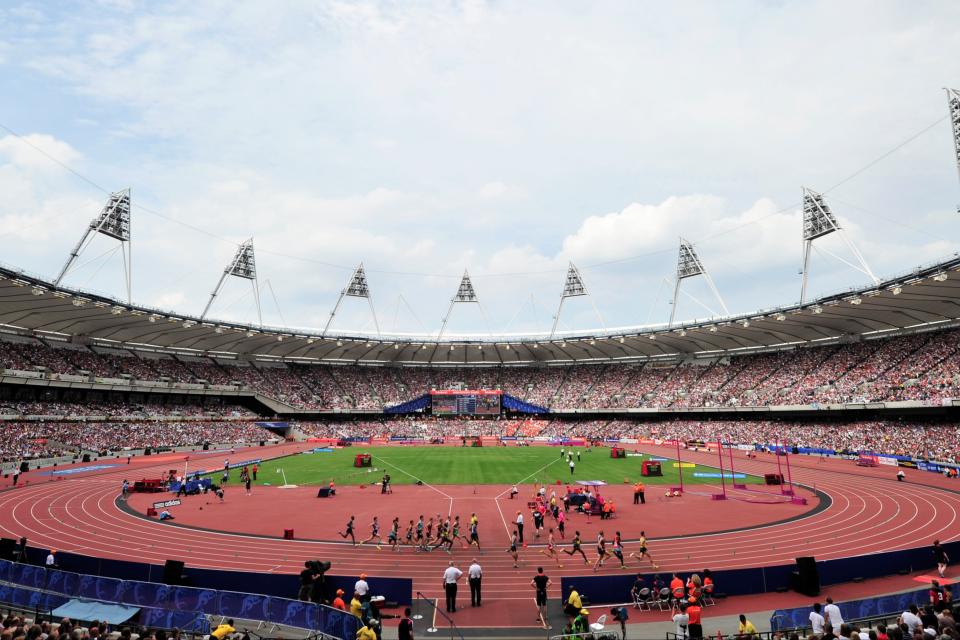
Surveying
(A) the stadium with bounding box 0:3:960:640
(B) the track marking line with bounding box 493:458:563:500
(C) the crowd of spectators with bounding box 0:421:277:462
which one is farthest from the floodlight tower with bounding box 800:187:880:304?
(C) the crowd of spectators with bounding box 0:421:277:462

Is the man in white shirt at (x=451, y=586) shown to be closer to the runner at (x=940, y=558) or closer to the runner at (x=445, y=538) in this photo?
the runner at (x=445, y=538)

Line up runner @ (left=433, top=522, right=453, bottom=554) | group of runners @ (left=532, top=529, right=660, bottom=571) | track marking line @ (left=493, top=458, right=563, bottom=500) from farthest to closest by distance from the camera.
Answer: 1. track marking line @ (left=493, top=458, right=563, bottom=500)
2. runner @ (left=433, top=522, right=453, bottom=554)
3. group of runners @ (left=532, top=529, right=660, bottom=571)

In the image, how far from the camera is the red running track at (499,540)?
17312mm

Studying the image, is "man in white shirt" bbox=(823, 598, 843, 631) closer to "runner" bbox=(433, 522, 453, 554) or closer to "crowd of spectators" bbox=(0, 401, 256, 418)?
"runner" bbox=(433, 522, 453, 554)

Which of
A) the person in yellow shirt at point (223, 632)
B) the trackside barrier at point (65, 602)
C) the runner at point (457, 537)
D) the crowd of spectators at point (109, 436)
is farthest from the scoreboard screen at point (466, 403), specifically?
the person in yellow shirt at point (223, 632)

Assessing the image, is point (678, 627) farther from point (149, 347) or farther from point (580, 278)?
point (149, 347)

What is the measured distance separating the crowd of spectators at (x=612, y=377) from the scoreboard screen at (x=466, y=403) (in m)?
8.44

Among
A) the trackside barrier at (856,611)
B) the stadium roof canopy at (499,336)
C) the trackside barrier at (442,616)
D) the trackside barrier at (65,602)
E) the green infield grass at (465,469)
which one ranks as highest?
the stadium roof canopy at (499,336)

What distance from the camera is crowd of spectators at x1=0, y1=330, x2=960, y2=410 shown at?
49969mm

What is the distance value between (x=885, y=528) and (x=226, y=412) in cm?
7462

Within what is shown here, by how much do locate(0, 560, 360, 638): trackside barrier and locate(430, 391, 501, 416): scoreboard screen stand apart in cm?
6828

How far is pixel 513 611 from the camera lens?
545 inches

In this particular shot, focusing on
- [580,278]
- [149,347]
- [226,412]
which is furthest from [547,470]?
[149,347]

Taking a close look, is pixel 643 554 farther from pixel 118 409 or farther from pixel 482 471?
pixel 118 409
